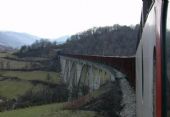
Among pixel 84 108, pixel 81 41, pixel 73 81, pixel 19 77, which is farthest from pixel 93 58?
pixel 81 41

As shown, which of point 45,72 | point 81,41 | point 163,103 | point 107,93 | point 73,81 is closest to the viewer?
point 163,103

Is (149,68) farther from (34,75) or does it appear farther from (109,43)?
(109,43)

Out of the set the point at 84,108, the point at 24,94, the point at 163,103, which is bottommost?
the point at 24,94

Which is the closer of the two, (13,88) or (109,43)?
(13,88)

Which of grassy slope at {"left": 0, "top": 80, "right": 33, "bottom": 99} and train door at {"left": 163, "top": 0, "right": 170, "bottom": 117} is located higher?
train door at {"left": 163, "top": 0, "right": 170, "bottom": 117}

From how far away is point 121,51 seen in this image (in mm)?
83500

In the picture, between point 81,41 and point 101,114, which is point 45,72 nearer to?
point 81,41

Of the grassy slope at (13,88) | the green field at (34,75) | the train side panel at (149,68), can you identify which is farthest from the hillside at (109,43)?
the train side panel at (149,68)

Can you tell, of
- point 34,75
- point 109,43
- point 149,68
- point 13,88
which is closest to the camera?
point 149,68

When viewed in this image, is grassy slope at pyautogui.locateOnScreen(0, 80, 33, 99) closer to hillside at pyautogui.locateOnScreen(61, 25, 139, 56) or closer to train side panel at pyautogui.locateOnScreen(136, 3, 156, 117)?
hillside at pyautogui.locateOnScreen(61, 25, 139, 56)

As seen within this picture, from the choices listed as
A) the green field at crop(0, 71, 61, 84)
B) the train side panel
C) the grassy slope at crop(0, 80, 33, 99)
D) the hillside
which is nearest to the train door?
the train side panel

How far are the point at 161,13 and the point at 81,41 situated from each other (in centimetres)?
12951

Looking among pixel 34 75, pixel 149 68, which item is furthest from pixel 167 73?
pixel 34 75

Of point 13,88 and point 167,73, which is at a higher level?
point 167,73
